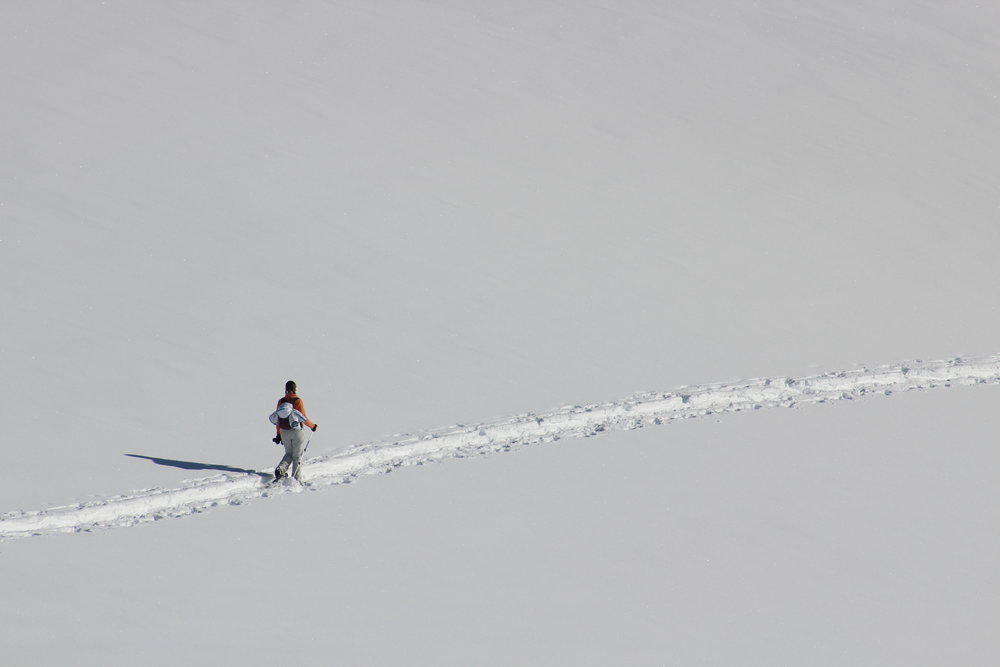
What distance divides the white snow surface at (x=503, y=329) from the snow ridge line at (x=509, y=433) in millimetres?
48

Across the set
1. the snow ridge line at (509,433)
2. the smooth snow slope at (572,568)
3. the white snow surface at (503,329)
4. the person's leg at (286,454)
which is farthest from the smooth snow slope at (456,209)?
the smooth snow slope at (572,568)

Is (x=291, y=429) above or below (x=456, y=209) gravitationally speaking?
below

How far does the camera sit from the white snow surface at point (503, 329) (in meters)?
9.32

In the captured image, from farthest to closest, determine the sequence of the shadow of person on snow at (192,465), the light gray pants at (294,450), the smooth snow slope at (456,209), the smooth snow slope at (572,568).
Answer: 1. the smooth snow slope at (456,209)
2. the shadow of person on snow at (192,465)
3. the light gray pants at (294,450)
4. the smooth snow slope at (572,568)

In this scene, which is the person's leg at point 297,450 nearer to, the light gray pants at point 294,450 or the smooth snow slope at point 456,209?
the light gray pants at point 294,450

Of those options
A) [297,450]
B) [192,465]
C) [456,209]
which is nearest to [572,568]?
[297,450]

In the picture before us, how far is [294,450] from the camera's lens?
10633mm

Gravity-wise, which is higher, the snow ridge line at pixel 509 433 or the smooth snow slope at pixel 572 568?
the snow ridge line at pixel 509 433

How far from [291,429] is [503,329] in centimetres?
401

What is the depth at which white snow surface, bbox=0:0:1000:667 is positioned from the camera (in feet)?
30.6

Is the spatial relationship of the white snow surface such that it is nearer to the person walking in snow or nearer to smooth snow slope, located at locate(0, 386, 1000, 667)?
smooth snow slope, located at locate(0, 386, 1000, 667)

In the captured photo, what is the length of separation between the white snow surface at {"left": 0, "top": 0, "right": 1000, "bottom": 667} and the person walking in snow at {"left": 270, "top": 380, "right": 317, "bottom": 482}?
366 mm

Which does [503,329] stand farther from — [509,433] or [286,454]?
[286,454]

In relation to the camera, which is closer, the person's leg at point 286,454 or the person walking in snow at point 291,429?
the person walking in snow at point 291,429
